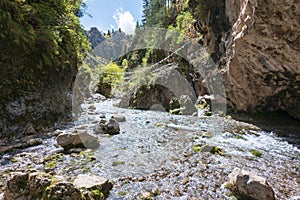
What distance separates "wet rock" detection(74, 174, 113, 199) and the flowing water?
15 centimetres

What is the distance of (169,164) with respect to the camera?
4.22 m

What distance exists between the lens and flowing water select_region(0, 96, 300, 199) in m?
3.18

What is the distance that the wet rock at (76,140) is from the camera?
15.8ft

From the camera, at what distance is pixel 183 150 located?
520 centimetres

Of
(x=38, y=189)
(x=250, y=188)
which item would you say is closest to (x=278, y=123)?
(x=250, y=188)

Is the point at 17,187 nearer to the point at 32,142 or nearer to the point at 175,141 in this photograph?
the point at 32,142

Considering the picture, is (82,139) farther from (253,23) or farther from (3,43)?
(253,23)

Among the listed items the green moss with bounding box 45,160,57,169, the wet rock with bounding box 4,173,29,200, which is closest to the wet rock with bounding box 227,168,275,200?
the wet rock with bounding box 4,173,29,200

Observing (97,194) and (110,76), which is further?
(110,76)

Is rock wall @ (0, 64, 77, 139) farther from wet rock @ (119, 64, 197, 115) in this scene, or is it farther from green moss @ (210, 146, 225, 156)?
wet rock @ (119, 64, 197, 115)

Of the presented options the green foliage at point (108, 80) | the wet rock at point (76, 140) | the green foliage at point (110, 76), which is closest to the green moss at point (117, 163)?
the wet rock at point (76, 140)

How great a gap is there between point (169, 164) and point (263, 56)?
664 centimetres

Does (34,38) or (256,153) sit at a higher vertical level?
(34,38)

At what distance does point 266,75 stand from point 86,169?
8557 mm
